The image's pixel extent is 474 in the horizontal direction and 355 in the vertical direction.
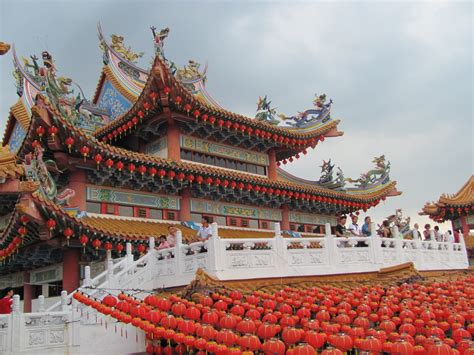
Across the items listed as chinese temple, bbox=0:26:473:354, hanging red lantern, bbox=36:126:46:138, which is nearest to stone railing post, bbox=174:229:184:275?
chinese temple, bbox=0:26:473:354

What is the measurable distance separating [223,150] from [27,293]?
838 cm

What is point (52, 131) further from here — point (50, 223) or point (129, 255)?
point (129, 255)

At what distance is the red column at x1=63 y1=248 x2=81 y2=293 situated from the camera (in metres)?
13.8

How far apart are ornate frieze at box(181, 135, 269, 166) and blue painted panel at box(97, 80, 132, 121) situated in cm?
334

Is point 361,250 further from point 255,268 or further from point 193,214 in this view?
point 193,214

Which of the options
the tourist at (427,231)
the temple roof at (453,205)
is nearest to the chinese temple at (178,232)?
the tourist at (427,231)

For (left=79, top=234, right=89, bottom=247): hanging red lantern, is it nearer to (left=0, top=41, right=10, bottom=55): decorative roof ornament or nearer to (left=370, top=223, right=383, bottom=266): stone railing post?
(left=0, top=41, right=10, bottom=55): decorative roof ornament

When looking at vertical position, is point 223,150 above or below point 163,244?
above

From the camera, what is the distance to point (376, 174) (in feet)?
77.5

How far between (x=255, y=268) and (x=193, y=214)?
638cm

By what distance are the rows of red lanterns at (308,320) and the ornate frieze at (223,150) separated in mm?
8555

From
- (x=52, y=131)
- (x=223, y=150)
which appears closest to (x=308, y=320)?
(x=52, y=131)

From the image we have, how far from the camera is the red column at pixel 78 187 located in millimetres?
14602

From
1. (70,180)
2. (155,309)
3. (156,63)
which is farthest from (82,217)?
(155,309)
